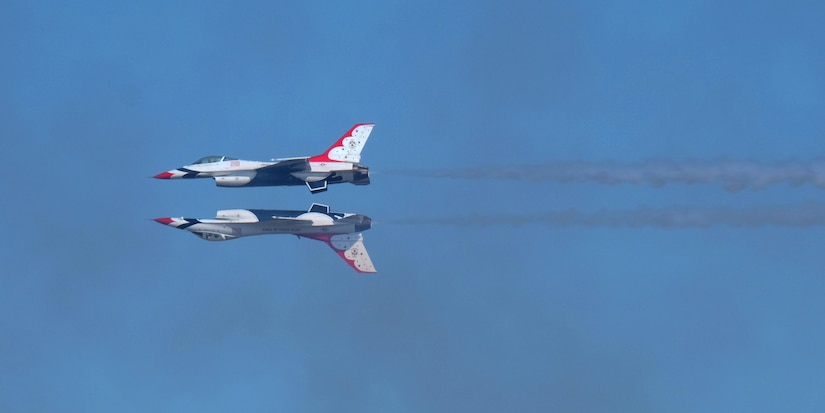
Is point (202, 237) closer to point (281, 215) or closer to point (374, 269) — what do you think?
point (281, 215)

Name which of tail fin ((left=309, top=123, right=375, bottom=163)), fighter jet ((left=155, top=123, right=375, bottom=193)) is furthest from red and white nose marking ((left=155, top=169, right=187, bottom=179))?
tail fin ((left=309, top=123, right=375, bottom=163))

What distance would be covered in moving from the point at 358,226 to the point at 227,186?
8810 millimetres

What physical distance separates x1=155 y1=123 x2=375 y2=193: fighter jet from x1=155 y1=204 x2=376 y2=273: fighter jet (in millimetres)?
2329

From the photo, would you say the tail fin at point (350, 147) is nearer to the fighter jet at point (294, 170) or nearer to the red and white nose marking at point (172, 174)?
the fighter jet at point (294, 170)

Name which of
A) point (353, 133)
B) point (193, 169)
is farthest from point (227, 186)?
point (353, 133)

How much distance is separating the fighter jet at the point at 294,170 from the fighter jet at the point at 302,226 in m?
2.33

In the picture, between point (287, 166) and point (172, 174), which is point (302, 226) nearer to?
point (287, 166)

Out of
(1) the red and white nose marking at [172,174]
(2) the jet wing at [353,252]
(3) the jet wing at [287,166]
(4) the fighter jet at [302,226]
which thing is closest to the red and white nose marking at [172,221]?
(4) the fighter jet at [302,226]

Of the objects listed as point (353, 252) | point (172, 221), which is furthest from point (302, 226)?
point (172, 221)

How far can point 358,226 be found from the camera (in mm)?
94188

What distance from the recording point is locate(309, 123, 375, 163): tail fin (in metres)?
92.2

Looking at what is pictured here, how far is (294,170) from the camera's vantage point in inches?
3622

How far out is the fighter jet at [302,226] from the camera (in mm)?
93688

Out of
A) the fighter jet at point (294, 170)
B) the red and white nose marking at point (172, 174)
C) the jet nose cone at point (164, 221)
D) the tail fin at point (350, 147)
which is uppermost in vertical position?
the tail fin at point (350, 147)
